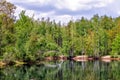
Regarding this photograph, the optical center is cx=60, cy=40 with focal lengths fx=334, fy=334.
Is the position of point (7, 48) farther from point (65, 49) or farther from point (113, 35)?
point (113, 35)

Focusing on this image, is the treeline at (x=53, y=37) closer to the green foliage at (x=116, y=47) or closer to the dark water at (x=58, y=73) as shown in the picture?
the green foliage at (x=116, y=47)

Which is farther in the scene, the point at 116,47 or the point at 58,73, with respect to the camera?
the point at 116,47

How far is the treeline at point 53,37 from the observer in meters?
77.8

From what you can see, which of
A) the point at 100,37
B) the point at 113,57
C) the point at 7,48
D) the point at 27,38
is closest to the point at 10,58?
the point at 7,48

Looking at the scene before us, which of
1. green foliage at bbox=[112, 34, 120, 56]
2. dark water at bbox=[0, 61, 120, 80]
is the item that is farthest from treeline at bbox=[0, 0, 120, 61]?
dark water at bbox=[0, 61, 120, 80]

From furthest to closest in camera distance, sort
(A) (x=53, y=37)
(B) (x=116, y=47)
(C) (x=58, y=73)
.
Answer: (A) (x=53, y=37) < (B) (x=116, y=47) < (C) (x=58, y=73)

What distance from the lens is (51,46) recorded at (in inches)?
4732

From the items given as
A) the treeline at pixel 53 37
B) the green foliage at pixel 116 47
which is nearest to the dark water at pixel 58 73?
the treeline at pixel 53 37

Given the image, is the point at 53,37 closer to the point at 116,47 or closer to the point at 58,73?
the point at 116,47

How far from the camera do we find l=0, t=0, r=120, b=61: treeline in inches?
3063

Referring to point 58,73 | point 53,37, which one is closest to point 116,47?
point 53,37

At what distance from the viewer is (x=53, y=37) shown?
136000mm

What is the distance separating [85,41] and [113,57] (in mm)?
17212

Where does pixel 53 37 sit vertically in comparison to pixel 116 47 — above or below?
above
